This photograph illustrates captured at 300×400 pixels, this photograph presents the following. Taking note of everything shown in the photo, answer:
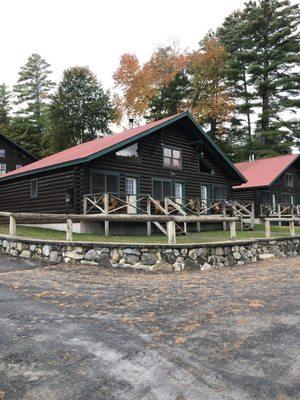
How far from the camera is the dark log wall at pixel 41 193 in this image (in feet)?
62.7

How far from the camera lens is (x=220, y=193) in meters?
27.2

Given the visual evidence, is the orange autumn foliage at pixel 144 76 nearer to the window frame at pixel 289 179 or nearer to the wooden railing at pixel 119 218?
the window frame at pixel 289 179

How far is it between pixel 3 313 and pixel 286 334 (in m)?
4.29

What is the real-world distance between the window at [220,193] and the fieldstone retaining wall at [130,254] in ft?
47.5

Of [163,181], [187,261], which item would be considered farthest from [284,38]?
[187,261]

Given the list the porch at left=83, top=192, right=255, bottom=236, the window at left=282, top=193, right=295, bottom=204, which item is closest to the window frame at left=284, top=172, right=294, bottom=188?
the window at left=282, top=193, right=295, bottom=204

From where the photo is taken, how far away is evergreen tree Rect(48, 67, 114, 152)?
4228 centimetres

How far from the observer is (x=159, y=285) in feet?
28.0

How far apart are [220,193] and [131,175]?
8.92 m

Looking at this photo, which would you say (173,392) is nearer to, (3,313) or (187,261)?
(3,313)

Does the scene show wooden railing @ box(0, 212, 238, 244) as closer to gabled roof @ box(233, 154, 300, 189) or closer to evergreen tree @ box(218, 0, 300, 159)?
gabled roof @ box(233, 154, 300, 189)

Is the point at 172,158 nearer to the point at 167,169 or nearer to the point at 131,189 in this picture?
the point at 167,169

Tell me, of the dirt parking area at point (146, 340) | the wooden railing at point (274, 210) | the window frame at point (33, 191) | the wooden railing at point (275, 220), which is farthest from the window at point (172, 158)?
the dirt parking area at point (146, 340)

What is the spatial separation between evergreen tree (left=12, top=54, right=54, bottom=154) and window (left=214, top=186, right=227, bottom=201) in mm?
32951
